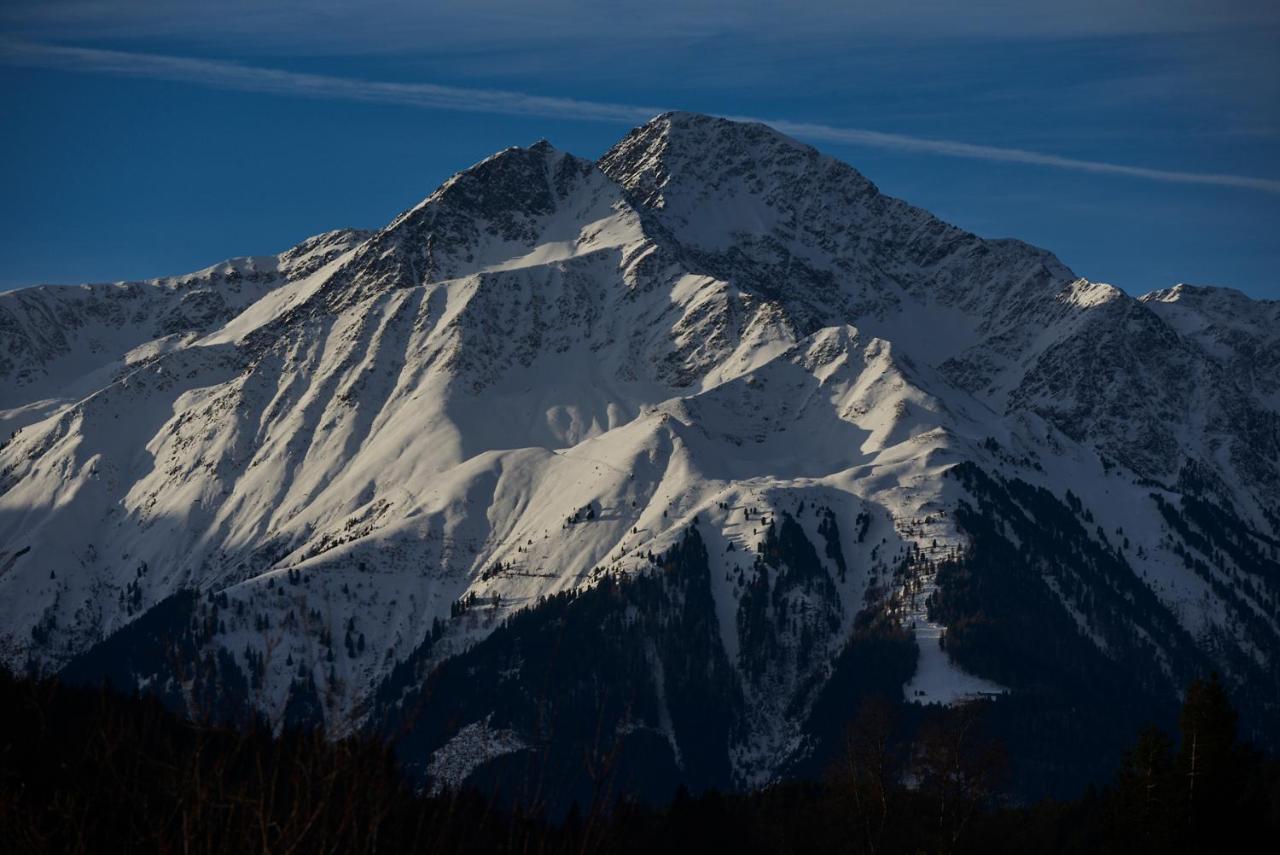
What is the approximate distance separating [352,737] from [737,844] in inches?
3874

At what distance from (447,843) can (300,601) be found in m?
12.2

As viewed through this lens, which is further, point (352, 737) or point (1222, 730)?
point (1222, 730)

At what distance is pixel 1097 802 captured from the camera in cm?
16350

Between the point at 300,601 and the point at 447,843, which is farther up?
the point at 300,601

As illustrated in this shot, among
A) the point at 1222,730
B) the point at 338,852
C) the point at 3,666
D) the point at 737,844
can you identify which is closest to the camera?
the point at 338,852

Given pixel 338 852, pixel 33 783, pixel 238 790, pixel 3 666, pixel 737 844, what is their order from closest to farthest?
pixel 238 790
pixel 338 852
pixel 33 783
pixel 3 666
pixel 737 844

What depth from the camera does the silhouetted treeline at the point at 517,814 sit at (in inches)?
1501

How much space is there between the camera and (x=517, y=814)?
3772 cm

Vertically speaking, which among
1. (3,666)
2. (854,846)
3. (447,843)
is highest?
(447,843)

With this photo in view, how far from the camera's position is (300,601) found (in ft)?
129

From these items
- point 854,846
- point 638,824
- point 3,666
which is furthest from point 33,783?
point 638,824

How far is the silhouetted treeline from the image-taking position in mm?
38125

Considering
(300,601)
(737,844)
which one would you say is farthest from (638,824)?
(300,601)

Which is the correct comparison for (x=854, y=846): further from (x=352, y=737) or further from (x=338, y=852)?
(x=352, y=737)
